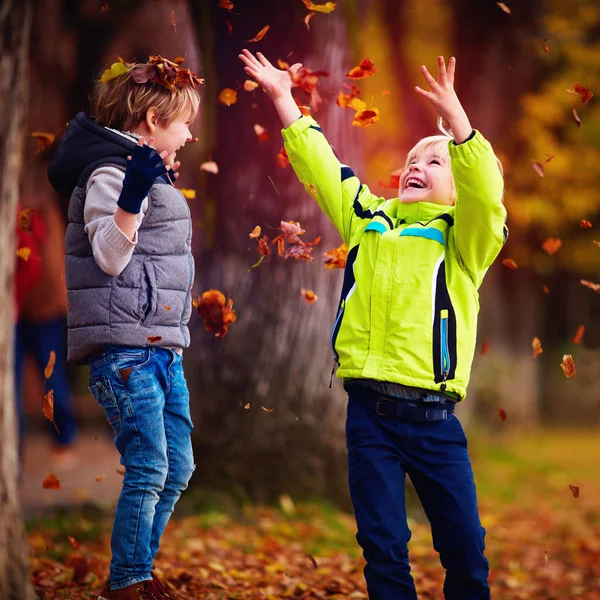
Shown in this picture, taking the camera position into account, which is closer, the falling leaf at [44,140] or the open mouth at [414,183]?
the open mouth at [414,183]

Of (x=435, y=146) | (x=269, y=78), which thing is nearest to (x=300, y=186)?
(x=269, y=78)

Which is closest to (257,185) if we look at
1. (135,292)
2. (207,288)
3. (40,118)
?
(207,288)

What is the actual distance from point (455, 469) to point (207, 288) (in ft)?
10.4

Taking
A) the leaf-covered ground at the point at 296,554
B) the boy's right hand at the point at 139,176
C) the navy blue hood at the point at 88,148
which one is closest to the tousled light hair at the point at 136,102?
the navy blue hood at the point at 88,148

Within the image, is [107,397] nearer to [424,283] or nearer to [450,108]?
[424,283]

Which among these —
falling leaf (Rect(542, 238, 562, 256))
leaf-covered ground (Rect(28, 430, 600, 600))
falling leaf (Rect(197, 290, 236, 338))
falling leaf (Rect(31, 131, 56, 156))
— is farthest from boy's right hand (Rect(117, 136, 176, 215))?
falling leaf (Rect(542, 238, 562, 256))

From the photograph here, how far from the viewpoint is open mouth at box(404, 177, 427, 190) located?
3.44 metres

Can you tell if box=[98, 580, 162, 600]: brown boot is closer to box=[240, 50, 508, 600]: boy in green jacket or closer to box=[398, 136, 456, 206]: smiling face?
box=[240, 50, 508, 600]: boy in green jacket

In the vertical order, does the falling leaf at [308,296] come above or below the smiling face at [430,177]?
below

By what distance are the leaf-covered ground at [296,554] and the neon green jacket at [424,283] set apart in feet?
3.74

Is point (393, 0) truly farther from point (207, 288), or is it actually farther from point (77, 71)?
point (207, 288)

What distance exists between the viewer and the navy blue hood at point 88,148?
10.8 feet

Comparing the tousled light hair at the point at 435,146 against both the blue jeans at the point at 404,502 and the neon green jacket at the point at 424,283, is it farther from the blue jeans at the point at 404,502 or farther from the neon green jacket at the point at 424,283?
the blue jeans at the point at 404,502

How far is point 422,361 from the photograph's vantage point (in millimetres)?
3197
